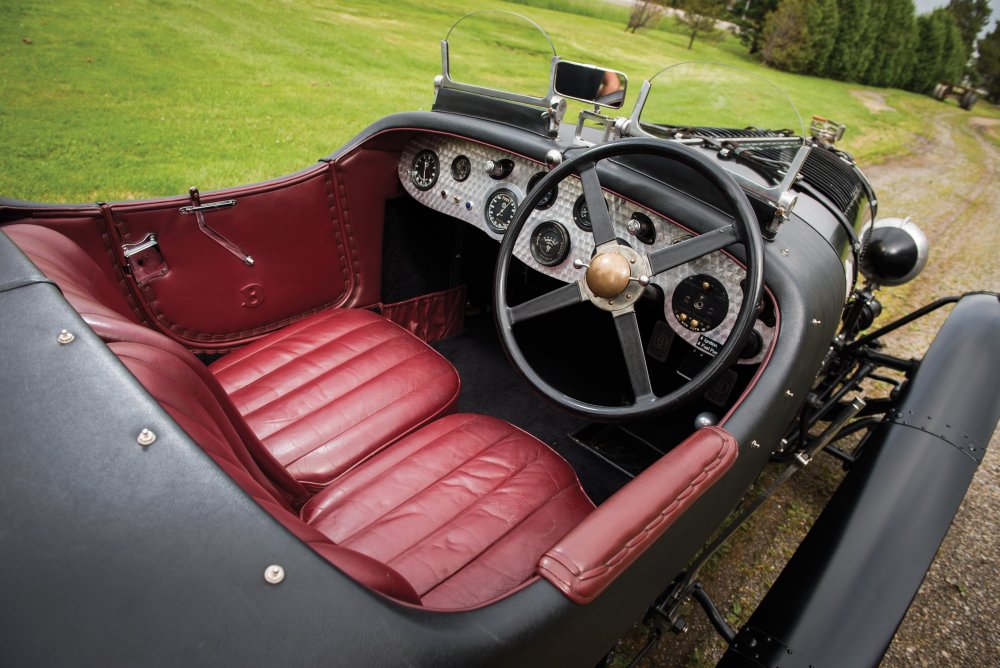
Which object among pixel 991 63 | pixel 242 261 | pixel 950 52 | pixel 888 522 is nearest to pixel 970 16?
pixel 991 63

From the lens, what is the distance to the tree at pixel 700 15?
1306 cm

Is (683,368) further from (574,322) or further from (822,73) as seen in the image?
(822,73)

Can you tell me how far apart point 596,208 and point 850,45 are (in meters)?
21.9

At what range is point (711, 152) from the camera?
6.98 ft

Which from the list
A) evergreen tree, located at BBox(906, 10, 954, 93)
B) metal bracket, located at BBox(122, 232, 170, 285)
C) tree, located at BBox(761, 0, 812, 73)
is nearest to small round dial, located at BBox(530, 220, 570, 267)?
metal bracket, located at BBox(122, 232, 170, 285)

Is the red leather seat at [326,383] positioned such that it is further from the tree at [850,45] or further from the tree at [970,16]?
the tree at [970,16]

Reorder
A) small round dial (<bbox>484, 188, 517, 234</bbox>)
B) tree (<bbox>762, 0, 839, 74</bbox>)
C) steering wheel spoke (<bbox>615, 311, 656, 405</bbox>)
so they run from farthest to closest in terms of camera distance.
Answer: tree (<bbox>762, 0, 839, 74</bbox>) < small round dial (<bbox>484, 188, 517, 234</bbox>) < steering wheel spoke (<bbox>615, 311, 656, 405</bbox>)

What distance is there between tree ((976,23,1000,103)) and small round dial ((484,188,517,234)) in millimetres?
38444

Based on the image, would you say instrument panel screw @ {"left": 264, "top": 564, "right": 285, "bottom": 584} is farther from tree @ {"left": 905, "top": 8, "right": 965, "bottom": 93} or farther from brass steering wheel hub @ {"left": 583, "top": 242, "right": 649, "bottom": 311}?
tree @ {"left": 905, "top": 8, "right": 965, "bottom": 93}

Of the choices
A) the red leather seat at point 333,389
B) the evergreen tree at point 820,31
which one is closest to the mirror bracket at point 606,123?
the red leather seat at point 333,389

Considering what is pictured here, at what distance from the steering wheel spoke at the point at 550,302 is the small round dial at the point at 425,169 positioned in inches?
40.4

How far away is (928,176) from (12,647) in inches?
444

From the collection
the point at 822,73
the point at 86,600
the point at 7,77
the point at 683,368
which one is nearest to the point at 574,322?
the point at 683,368

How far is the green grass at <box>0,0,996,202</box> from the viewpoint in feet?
14.3
